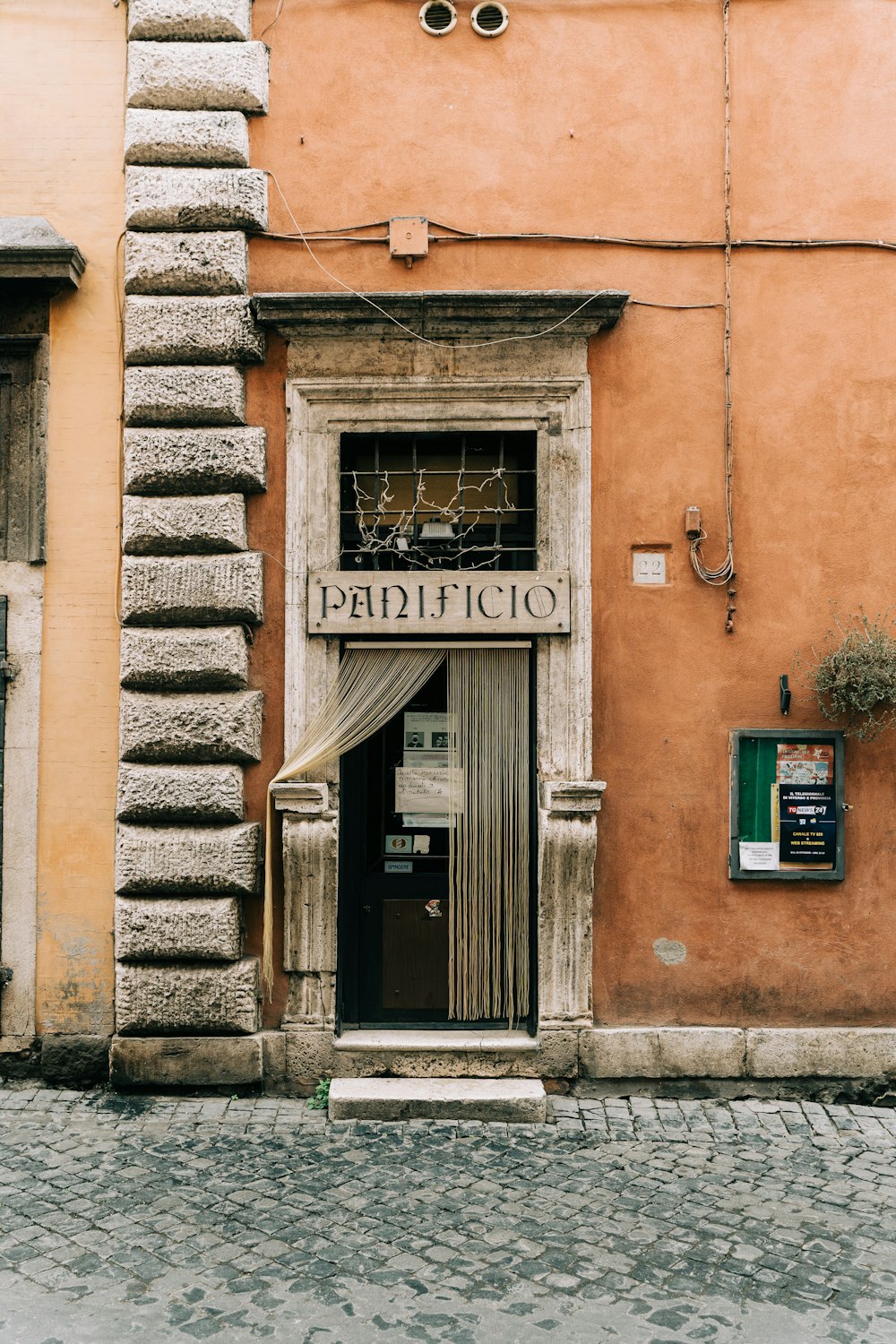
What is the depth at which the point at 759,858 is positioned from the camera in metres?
5.85

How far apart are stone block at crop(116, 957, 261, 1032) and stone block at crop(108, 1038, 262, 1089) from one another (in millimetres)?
68

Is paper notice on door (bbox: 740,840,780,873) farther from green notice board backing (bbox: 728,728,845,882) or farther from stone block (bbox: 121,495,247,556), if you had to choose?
stone block (bbox: 121,495,247,556)

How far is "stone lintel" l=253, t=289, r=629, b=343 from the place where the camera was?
5781 millimetres

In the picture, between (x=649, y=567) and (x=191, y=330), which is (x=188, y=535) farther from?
(x=649, y=567)

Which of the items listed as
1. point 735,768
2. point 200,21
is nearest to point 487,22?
point 200,21

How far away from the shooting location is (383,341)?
19.5 feet

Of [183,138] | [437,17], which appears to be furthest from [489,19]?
[183,138]

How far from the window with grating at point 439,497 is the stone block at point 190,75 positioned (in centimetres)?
196

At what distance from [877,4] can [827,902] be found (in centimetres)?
492

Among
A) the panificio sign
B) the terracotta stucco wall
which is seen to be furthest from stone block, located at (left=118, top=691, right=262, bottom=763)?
the terracotta stucco wall

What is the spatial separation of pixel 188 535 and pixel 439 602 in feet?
4.56

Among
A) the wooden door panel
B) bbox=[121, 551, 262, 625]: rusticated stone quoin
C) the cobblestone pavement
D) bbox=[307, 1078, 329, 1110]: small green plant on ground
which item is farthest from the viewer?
the wooden door panel

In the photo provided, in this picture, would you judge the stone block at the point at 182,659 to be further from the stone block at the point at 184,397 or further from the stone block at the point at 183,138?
the stone block at the point at 183,138

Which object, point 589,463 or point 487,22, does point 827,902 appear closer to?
point 589,463
